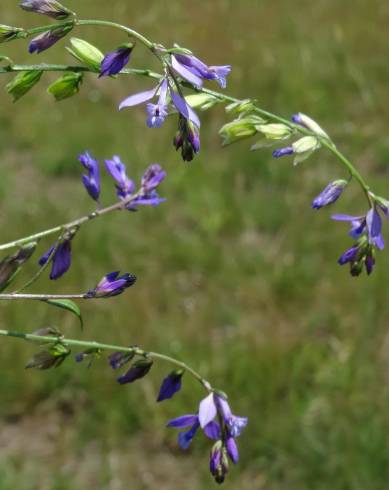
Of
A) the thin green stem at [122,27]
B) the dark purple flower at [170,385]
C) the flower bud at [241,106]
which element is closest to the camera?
the thin green stem at [122,27]

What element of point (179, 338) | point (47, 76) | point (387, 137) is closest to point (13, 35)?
point (179, 338)

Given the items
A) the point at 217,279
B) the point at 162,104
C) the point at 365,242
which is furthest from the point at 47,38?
the point at 217,279

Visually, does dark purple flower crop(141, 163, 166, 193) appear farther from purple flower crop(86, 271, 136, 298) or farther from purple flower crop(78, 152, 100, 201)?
purple flower crop(86, 271, 136, 298)

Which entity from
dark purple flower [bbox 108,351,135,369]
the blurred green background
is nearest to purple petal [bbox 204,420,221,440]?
dark purple flower [bbox 108,351,135,369]

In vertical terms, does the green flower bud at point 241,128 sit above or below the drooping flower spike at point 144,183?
above

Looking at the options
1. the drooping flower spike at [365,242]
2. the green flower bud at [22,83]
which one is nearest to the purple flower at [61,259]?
the green flower bud at [22,83]

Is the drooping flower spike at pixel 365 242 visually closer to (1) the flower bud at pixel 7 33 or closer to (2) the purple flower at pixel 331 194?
(2) the purple flower at pixel 331 194

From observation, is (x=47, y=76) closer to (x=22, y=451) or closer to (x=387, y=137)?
(x=387, y=137)
